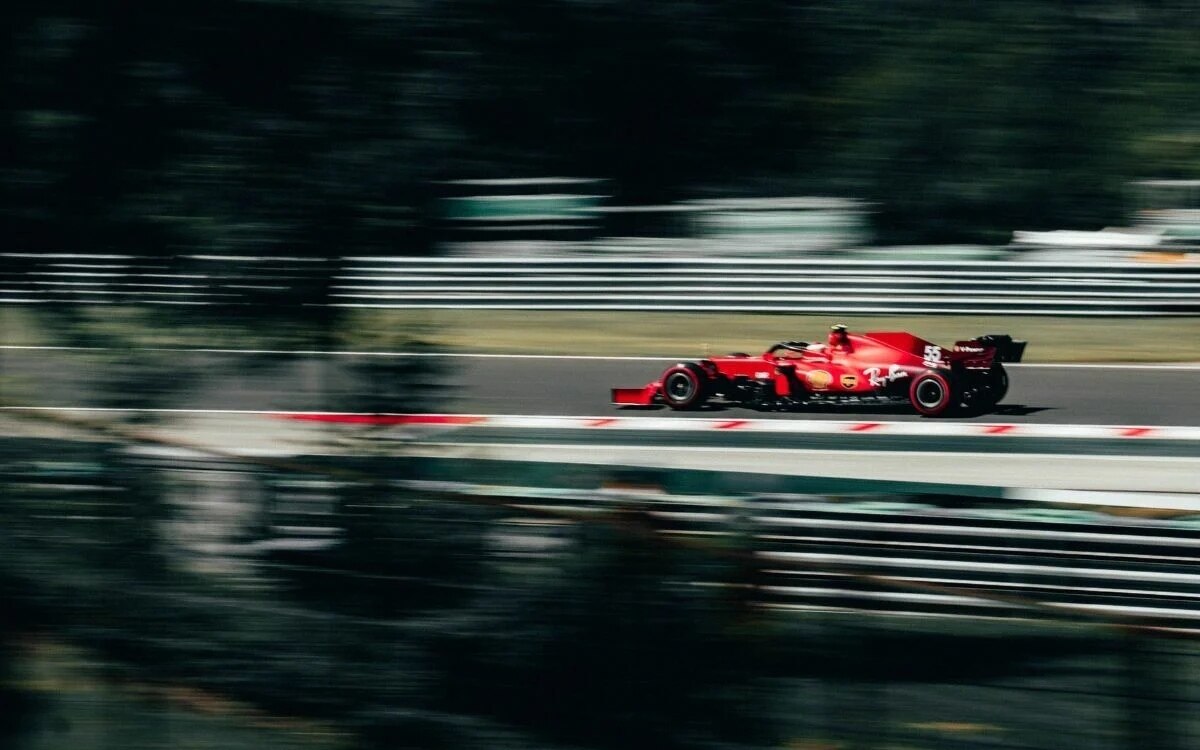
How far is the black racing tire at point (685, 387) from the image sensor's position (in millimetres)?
11219

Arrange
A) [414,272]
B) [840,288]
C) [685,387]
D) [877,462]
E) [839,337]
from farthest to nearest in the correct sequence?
[840,288]
[685,387]
[839,337]
[877,462]
[414,272]

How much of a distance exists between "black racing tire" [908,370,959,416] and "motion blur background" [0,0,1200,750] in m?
8.05

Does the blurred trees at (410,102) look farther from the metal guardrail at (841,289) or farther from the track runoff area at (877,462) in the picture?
the metal guardrail at (841,289)

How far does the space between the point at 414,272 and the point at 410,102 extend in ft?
1.64

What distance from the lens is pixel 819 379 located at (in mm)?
11094

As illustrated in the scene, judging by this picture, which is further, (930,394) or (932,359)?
(930,394)

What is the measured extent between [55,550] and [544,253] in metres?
1.13

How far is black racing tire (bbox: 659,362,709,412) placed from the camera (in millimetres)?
11219

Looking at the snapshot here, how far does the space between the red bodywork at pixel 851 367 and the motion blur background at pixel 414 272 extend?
779 centimetres

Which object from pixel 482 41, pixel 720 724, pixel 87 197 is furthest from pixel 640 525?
pixel 87 197

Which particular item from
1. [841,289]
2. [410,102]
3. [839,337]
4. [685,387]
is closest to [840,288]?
[841,289]

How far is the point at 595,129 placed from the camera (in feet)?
9.47

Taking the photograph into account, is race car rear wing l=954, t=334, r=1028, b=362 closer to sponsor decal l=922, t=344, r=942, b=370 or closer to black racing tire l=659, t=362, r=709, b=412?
sponsor decal l=922, t=344, r=942, b=370

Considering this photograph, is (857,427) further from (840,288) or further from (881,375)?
(840,288)
